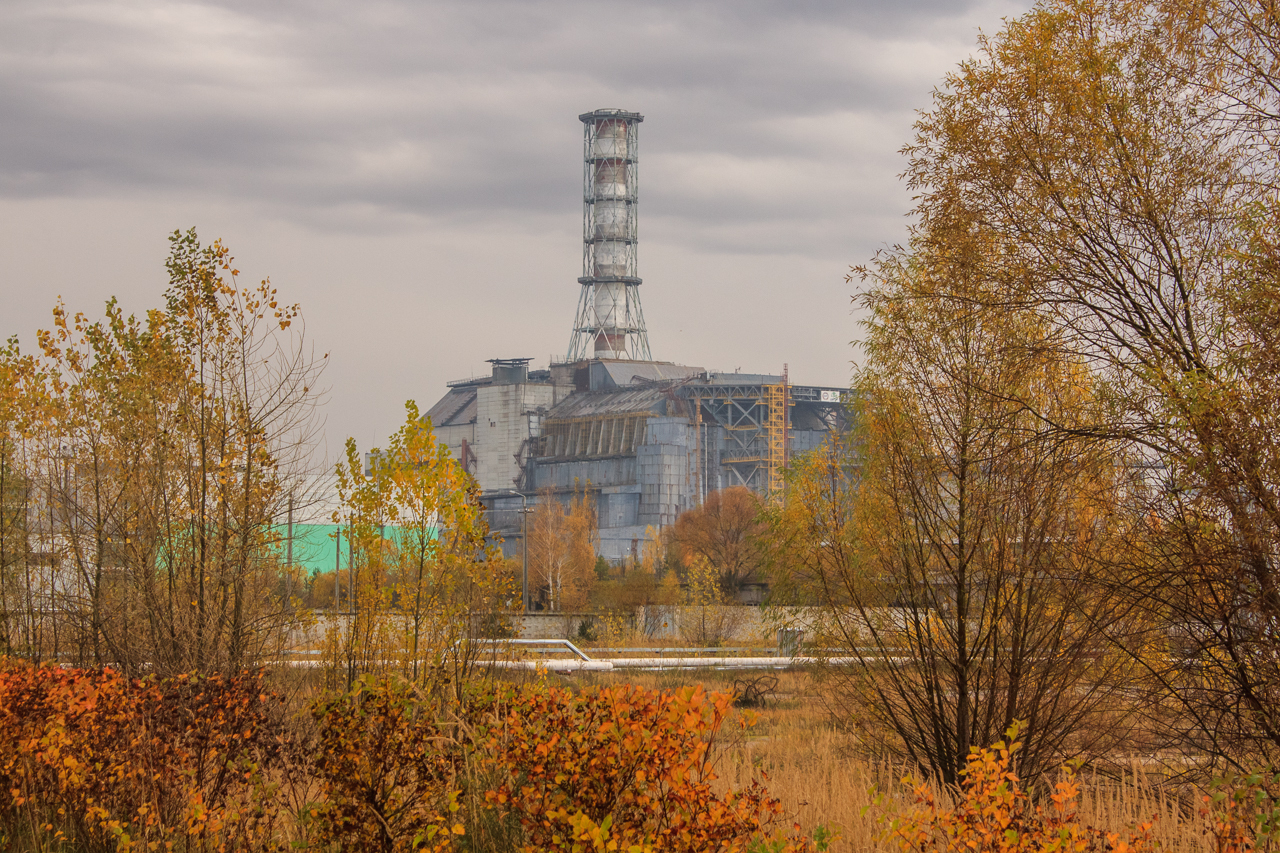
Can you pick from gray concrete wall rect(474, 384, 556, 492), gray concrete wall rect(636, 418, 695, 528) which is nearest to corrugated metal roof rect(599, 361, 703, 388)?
Result: gray concrete wall rect(474, 384, 556, 492)

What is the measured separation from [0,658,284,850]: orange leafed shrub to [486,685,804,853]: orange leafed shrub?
207 centimetres

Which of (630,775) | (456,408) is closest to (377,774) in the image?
(630,775)

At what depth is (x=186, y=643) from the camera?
35.3 feet

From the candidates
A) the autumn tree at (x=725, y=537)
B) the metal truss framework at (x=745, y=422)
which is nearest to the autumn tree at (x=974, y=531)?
the autumn tree at (x=725, y=537)

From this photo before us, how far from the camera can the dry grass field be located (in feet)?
Result: 21.9

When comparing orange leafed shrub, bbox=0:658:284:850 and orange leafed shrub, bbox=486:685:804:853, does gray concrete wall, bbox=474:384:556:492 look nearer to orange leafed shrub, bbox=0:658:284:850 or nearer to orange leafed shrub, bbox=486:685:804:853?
orange leafed shrub, bbox=0:658:284:850

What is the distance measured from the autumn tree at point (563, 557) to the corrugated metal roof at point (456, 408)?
18.4 m

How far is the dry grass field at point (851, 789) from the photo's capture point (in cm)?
668

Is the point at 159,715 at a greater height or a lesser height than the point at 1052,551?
lesser

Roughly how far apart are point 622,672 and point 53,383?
618 inches

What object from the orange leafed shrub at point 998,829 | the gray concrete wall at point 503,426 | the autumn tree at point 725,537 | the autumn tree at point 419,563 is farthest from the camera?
the gray concrete wall at point 503,426

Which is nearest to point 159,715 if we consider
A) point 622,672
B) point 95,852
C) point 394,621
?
point 95,852

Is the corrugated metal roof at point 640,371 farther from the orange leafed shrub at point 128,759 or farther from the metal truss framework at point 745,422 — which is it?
the orange leafed shrub at point 128,759

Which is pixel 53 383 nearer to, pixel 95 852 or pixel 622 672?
pixel 95 852
